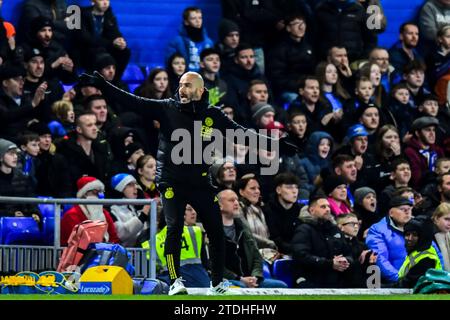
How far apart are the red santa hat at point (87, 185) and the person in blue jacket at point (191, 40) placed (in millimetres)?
3747

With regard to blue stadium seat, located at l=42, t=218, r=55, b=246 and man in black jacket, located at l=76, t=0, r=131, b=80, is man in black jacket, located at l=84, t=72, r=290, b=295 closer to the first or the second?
blue stadium seat, located at l=42, t=218, r=55, b=246

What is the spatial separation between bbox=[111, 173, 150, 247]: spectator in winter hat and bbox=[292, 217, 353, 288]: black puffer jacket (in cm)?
162

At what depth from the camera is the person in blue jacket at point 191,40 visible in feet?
63.6

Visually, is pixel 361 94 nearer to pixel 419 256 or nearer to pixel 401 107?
pixel 401 107

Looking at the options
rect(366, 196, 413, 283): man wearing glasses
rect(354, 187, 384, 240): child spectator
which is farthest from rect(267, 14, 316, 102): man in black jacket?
rect(366, 196, 413, 283): man wearing glasses

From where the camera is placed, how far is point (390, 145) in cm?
1911

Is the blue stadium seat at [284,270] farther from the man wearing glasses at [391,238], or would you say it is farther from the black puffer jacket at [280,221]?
the man wearing glasses at [391,238]

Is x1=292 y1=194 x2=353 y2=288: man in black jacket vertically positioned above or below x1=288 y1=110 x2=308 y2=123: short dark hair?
below

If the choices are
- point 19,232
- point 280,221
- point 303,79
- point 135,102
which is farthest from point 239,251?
point 303,79

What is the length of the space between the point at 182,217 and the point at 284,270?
2932mm

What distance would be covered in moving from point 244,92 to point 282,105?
0.69 m

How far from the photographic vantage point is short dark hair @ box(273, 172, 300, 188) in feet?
55.8

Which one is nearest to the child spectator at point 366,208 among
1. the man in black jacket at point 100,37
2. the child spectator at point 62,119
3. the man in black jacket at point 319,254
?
the man in black jacket at point 319,254

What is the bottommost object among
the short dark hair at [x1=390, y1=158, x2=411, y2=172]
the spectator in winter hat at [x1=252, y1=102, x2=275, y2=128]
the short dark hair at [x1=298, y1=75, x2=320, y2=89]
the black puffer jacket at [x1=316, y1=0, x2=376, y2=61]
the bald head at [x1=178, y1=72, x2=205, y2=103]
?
the short dark hair at [x1=390, y1=158, x2=411, y2=172]
